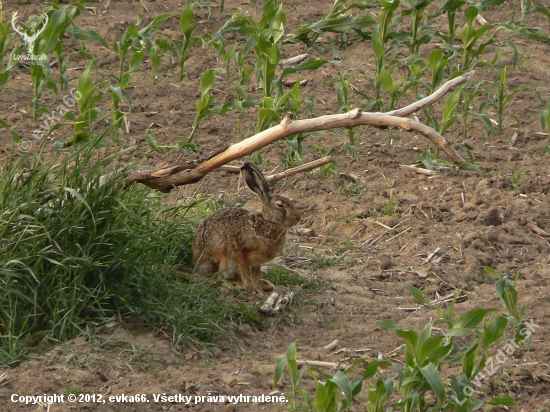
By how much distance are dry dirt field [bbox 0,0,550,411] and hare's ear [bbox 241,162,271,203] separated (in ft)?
2.21

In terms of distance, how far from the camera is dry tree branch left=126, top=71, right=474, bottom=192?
5.66 m

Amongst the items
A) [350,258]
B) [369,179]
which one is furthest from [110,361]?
[369,179]

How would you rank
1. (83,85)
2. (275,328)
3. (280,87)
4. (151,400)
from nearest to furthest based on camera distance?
1. (151,400)
2. (275,328)
3. (83,85)
4. (280,87)

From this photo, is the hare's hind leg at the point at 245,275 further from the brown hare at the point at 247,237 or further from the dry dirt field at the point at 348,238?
the dry dirt field at the point at 348,238

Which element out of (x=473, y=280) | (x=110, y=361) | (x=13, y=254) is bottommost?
(x=473, y=280)

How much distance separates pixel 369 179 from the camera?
8008mm

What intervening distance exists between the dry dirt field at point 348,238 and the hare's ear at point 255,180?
0.67m

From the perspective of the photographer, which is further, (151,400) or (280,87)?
(280,87)

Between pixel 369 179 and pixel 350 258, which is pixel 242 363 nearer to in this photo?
pixel 350 258

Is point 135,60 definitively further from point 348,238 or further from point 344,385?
point 344,385

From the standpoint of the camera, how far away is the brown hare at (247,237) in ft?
18.8

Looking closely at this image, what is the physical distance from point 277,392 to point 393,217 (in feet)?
9.45

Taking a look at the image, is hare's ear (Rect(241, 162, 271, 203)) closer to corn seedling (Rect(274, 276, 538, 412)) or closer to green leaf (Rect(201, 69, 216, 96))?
corn seedling (Rect(274, 276, 538, 412))

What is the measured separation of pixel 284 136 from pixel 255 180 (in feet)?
1.10
